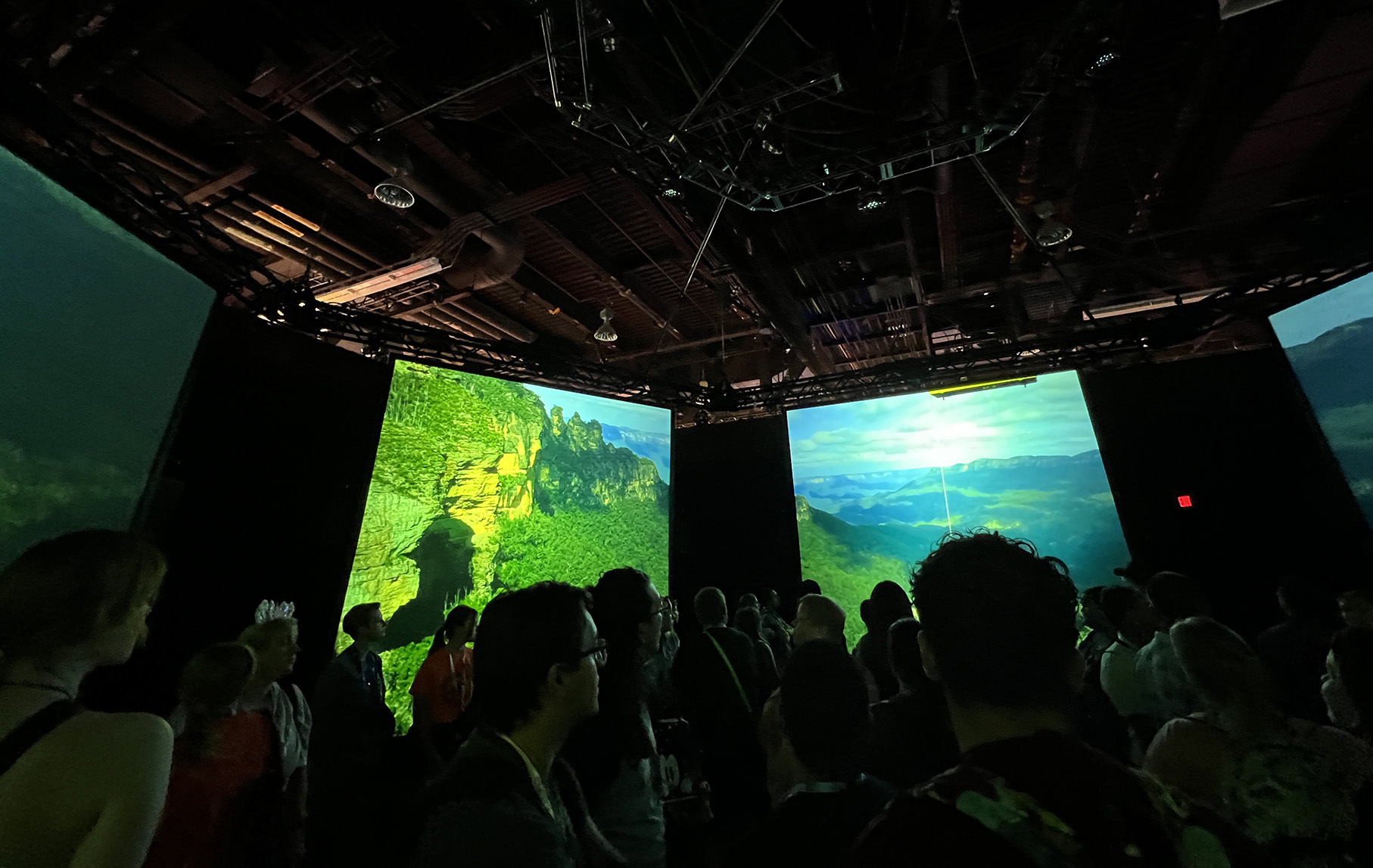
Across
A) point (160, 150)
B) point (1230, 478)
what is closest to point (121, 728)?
point (160, 150)

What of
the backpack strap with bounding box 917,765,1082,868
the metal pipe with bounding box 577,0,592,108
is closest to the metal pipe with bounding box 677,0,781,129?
the metal pipe with bounding box 577,0,592,108

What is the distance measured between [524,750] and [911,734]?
Result: 170 cm

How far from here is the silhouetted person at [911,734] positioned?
2064 mm

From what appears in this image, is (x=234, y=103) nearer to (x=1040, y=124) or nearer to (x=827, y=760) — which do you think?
(x=827, y=760)

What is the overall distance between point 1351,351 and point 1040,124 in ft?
11.8

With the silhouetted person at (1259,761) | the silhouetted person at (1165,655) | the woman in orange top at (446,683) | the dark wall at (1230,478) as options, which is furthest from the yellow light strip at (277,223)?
the dark wall at (1230,478)

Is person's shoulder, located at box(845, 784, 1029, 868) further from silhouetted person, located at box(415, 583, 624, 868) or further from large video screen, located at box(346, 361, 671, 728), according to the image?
large video screen, located at box(346, 361, 671, 728)

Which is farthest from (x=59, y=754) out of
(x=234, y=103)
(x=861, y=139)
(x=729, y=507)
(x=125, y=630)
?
(x=729, y=507)

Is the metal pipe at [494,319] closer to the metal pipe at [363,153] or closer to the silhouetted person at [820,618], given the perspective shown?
the metal pipe at [363,153]

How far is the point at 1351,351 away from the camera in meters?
4.56

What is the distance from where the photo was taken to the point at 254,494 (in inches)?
176

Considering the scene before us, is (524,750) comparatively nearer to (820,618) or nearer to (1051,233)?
(820,618)

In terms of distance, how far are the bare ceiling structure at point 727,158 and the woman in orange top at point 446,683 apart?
10.0ft

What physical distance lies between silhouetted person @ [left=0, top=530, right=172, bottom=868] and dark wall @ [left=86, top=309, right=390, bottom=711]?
11.5ft
